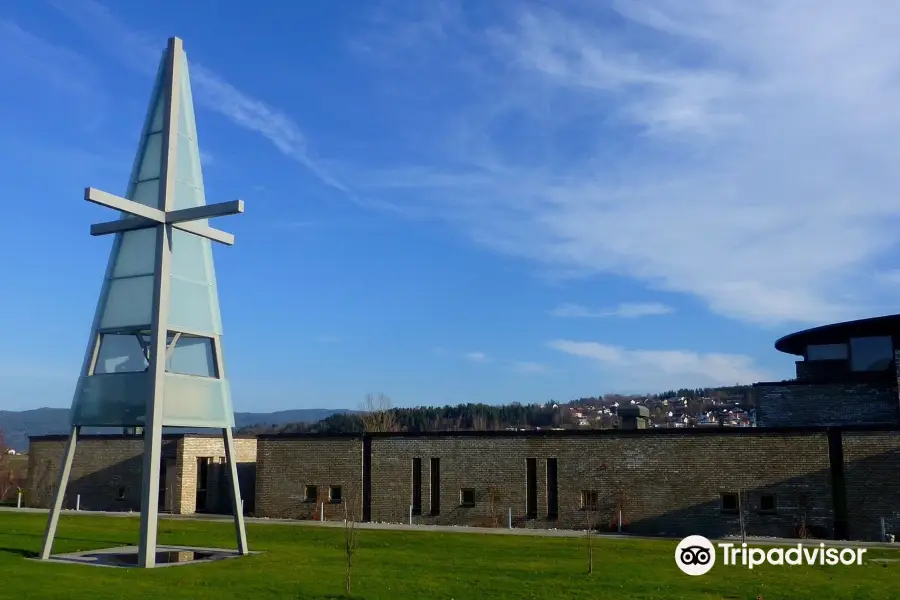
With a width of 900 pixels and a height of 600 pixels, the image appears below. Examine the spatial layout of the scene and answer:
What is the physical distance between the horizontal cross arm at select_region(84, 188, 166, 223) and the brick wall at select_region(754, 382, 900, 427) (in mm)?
27183

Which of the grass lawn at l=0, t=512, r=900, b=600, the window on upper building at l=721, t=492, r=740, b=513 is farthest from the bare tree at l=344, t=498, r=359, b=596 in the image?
the window on upper building at l=721, t=492, r=740, b=513

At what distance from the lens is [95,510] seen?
40.9 meters

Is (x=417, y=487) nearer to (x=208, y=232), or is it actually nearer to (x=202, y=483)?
(x=202, y=483)

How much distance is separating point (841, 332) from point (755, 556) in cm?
1886

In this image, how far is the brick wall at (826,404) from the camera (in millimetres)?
34188

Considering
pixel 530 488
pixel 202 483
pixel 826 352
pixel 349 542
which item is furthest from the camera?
pixel 202 483

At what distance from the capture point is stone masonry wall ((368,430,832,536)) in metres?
28.8

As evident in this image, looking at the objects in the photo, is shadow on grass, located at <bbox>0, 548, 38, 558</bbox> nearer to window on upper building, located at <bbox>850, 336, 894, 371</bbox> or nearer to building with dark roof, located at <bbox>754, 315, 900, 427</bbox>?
building with dark roof, located at <bbox>754, 315, 900, 427</bbox>

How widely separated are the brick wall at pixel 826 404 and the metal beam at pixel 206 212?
85.8 feet

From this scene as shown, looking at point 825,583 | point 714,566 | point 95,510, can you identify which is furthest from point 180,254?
point 95,510

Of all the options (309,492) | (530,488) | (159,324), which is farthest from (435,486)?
(159,324)

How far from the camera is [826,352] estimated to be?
3809cm

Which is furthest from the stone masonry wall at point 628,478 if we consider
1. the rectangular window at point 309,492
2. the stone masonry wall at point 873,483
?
the rectangular window at point 309,492

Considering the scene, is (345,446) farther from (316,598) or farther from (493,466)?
(316,598)
